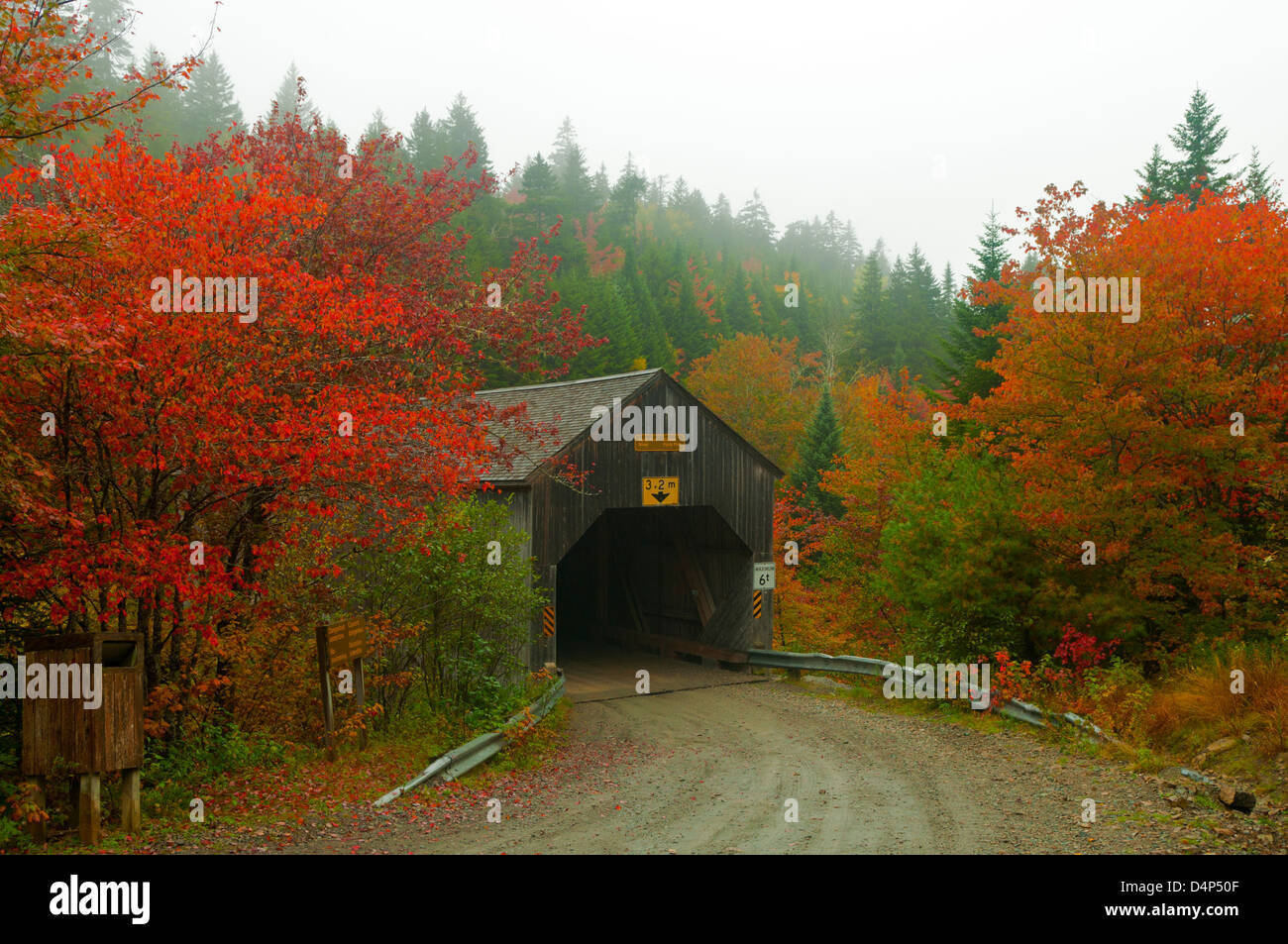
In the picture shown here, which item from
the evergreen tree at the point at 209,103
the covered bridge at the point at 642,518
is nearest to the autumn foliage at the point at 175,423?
the covered bridge at the point at 642,518

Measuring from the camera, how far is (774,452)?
43.8 metres

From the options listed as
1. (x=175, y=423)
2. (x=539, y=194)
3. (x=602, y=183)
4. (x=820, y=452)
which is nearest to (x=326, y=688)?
(x=175, y=423)

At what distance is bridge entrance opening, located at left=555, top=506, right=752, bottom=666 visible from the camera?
2125 centimetres

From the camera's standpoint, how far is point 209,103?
57906mm

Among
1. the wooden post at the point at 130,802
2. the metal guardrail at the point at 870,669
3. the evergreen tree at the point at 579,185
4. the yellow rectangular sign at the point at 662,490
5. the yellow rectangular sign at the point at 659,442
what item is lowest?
the metal guardrail at the point at 870,669

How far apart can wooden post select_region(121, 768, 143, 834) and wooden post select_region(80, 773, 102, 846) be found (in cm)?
26

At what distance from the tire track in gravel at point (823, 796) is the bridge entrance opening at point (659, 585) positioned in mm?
6887

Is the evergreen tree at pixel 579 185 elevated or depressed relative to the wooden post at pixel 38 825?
elevated

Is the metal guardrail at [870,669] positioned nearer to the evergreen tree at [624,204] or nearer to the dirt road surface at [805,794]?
the dirt road surface at [805,794]

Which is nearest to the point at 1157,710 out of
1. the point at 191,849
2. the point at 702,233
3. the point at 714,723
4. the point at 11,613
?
the point at 714,723

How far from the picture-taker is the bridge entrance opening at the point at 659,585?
69.7 feet

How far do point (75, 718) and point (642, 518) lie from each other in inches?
694

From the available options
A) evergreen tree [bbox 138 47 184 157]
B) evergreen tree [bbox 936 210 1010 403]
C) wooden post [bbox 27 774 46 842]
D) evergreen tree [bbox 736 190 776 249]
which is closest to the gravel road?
wooden post [bbox 27 774 46 842]

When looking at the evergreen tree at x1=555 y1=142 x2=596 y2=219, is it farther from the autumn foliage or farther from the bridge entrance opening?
the autumn foliage
